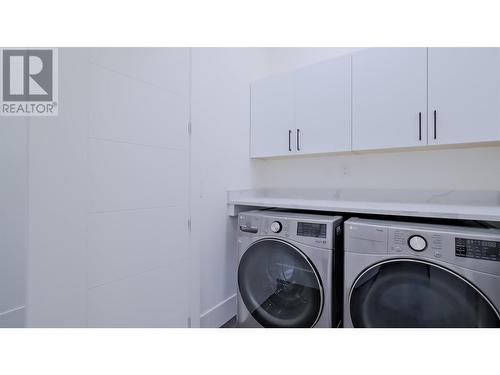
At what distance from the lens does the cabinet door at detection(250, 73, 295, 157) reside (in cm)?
201

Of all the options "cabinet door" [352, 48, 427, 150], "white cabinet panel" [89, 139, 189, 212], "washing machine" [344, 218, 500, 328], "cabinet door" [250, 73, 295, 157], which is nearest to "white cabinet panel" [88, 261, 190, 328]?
"white cabinet panel" [89, 139, 189, 212]

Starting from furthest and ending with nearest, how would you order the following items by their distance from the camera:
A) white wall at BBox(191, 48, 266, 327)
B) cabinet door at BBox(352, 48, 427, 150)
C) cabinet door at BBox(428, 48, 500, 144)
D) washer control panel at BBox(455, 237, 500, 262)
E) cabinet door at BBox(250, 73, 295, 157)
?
cabinet door at BBox(250, 73, 295, 157) → white wall at BBox(191, 48, 266, 327) → cabinet door at BBox(352, 48, 427, 150) → cabinet door at BBox(428, 48, 500, 144) → washer control panel at BBox(455, 237, 500, 262)

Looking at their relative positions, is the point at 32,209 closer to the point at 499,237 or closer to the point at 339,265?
the point at 339,265

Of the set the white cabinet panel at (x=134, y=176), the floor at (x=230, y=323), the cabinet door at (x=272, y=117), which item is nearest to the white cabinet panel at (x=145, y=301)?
the white cabinet panel at (x=134, y=176)

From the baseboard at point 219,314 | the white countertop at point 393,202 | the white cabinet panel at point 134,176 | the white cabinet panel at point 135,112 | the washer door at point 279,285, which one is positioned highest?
the white cabinet panel at point 135,112

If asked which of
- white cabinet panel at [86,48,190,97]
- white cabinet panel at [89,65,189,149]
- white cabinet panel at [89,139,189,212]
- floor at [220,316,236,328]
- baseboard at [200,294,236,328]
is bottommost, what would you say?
floor at [220,316,236,328]

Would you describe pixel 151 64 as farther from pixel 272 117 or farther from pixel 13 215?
pixel 272 117

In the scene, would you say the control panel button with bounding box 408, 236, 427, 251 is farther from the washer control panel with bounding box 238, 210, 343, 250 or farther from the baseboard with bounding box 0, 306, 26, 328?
the baseboard with bounding box 0, 306, 26, 328

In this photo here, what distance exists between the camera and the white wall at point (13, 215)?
0.87 meters

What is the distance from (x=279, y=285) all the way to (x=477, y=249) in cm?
100

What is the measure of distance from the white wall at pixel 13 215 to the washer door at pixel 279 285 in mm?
1112

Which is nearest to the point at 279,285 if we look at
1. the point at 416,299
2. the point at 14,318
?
the point at 416,299

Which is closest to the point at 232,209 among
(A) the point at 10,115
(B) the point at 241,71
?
(B) the point at 241,71

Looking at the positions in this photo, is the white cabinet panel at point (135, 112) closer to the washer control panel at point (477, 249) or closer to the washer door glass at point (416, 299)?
the washer door glass at point (416, 299)
